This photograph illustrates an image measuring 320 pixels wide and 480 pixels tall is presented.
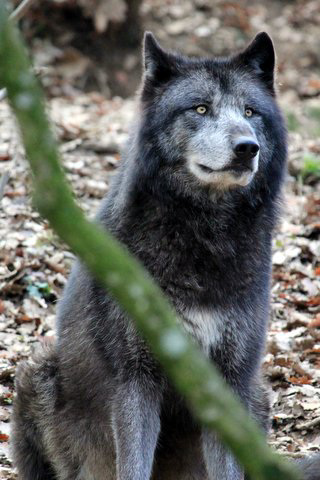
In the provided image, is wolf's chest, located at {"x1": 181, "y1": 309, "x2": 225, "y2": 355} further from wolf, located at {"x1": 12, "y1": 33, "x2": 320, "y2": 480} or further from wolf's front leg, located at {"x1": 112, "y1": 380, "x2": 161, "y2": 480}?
wolf's front leg, located at {"x1": 112, "y1": 380, "x2": 161, "y2": 480}

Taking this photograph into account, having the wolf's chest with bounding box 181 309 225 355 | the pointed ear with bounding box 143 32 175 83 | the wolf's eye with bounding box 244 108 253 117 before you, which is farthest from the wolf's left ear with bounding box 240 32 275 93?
the wolf's chest with bounding box 181 309 225 355

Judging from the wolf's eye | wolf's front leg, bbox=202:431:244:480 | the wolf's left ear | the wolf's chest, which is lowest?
wolf's front leg, bbox=202:431:244:480

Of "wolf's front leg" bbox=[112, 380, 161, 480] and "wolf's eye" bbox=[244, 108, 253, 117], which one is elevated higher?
"wolf's eye" bbox=[244, 108, 253, 117]

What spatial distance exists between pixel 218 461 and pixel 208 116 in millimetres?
2001

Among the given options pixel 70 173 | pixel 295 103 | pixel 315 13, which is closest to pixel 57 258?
pixel 70 173

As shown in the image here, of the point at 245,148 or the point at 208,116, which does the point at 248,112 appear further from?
the point at 245,148

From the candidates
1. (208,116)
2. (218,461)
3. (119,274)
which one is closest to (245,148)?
(208,116)

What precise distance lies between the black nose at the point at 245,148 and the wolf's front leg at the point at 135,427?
4.54ft

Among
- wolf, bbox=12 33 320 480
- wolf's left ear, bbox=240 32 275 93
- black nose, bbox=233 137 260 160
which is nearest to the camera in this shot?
black nose, bbox=233 137 260 160

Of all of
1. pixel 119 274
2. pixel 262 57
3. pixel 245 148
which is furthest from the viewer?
pixel 262 57

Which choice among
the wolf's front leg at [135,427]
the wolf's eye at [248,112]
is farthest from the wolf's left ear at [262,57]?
the wolf's front leg at [135,427]

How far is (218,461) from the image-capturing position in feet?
15.5

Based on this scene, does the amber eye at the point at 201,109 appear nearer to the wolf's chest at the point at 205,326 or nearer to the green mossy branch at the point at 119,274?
the wolf's chest at the point at 205,326

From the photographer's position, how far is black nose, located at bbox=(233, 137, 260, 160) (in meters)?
4.52
